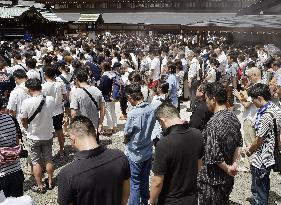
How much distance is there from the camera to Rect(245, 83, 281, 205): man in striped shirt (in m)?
4.77

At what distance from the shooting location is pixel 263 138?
4809 millimetres

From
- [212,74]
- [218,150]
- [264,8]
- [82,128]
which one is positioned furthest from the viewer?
[264,8]

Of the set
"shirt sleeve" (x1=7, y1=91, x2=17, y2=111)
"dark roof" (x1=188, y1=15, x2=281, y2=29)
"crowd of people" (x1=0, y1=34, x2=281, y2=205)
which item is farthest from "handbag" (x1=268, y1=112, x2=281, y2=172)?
"dark roof" (x1=188, y1=15, x2=281, y2=29)

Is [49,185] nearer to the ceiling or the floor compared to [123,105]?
nearer to the floor

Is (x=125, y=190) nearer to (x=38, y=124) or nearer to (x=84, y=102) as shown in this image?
(x=38, y=124)

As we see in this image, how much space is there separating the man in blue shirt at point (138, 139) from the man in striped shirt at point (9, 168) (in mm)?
1488

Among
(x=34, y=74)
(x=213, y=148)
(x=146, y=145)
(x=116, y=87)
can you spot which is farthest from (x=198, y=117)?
(x=34, y=74)

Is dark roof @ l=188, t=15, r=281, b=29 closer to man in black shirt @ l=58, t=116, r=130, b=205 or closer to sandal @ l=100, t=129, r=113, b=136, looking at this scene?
sandal @ l=100, t=129, r=113, b=136

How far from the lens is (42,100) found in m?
5.95

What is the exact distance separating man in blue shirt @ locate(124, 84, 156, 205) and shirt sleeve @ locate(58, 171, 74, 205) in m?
2.21

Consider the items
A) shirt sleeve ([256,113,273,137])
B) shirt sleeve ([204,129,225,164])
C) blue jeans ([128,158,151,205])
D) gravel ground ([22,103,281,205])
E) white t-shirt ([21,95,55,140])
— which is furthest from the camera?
gravel ground ([22,103,281,205])

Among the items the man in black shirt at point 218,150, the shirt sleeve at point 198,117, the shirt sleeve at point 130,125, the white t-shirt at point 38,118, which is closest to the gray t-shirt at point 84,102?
the white t-shirt at point 38,118

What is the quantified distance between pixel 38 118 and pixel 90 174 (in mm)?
3254

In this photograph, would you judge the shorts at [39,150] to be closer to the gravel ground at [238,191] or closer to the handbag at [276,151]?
the gravel ground at [238,191]
